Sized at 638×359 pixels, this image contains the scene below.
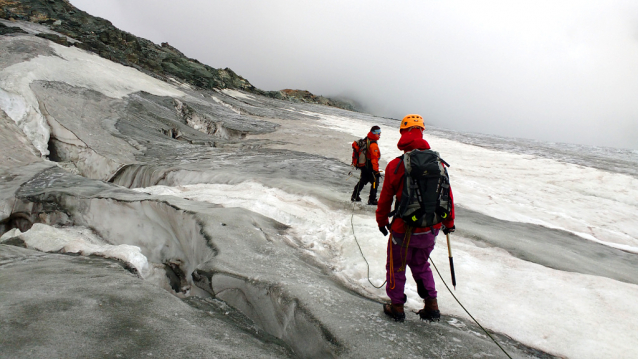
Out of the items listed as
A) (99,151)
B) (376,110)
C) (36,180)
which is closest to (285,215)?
(36,180)

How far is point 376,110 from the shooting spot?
189 m

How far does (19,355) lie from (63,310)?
689 millimetres

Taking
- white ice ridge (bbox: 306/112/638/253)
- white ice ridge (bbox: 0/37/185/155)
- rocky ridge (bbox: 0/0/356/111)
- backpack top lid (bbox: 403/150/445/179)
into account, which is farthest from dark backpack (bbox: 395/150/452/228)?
rocky ridge (bbox: 0/0/356/111)

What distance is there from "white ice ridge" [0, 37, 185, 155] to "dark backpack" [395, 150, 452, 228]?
11605mm

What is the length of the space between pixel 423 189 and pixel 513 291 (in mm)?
2557

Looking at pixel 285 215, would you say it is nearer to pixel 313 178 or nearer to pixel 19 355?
pixel 313 178

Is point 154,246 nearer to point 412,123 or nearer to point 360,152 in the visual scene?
point 360,152

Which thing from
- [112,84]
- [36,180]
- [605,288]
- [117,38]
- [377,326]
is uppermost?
[117,38]

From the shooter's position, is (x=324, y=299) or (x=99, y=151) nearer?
(x=324, y=299)

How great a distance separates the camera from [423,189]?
3.07m

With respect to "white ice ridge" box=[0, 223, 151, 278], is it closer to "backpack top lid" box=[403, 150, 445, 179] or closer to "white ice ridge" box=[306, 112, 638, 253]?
"backpack top lid" box=[403, 150, 445, 179]

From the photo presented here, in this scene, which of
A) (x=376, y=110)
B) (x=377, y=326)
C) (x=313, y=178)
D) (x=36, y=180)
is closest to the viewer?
(x=377, y=326)

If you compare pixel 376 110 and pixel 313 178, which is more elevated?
pixel 376 110

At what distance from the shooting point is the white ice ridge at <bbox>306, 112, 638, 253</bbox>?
25.1 feet
